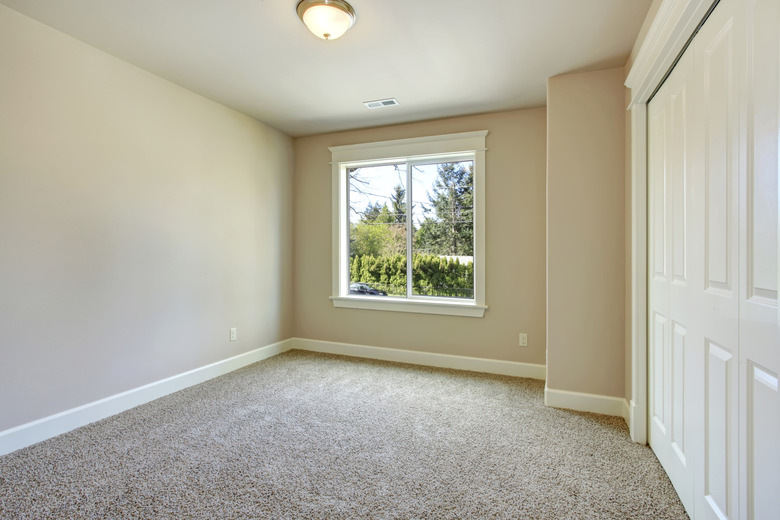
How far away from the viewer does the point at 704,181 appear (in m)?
1.46

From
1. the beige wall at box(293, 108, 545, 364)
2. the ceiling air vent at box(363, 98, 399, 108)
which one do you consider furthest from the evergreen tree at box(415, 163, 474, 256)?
the ceiling air vent at box(363, 98, 399, 108)

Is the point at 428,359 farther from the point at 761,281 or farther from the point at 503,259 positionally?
the point at 761,281

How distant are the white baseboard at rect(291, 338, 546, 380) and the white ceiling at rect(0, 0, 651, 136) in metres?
2.44

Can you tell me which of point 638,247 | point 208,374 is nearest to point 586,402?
point 638,247

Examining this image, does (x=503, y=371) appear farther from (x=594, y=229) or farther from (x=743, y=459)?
(x=743, y=459)

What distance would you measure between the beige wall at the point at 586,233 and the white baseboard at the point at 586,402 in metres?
0.05

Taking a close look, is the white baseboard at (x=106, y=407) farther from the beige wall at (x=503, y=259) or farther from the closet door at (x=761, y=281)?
the closet door at (x=761, y=281)

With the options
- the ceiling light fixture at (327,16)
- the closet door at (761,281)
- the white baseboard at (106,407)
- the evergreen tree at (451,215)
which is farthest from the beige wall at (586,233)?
the white baseboard at (106,407)

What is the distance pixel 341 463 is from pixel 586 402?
6.10 ft

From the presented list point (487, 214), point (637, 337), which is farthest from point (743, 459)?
point (487, 214)

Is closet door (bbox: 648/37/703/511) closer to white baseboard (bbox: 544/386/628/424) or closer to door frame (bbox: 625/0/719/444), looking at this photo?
door frame (bbox: 625/0/719/444)

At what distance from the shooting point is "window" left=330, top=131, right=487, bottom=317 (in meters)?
3.74

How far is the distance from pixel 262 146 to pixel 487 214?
247 centimetres

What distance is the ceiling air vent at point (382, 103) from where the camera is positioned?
3.32 meters
